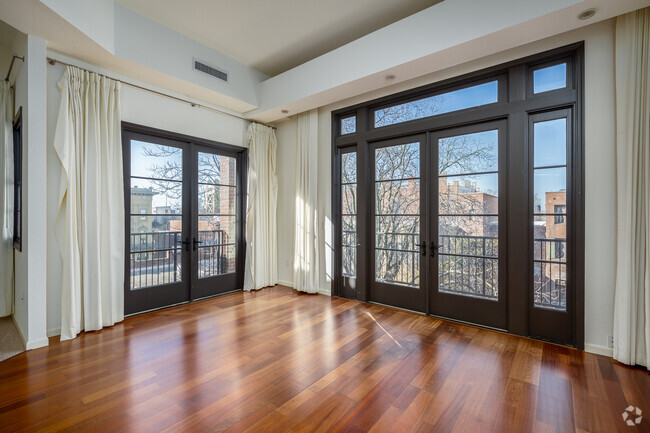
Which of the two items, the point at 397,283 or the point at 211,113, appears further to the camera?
the point at 211,113

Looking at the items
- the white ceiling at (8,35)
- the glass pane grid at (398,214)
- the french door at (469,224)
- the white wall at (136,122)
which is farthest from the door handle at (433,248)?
the white ceiling at (8,35)

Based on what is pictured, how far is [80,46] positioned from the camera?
10.1 ft

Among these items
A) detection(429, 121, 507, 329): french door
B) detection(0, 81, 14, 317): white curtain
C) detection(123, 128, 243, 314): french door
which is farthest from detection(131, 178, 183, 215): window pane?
Answer: detection(429, 121, 507, 329): french door

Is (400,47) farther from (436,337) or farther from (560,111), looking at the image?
(436,337)

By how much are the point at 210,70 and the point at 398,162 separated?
3046 mm

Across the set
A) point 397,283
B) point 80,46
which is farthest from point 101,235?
point 397,283

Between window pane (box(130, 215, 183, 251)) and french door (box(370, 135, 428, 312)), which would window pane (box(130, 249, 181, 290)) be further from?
french door (box(370, 135, 428, 312))

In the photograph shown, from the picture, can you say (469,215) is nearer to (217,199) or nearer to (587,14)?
(587,14)

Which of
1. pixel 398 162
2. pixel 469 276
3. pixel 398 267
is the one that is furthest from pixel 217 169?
pixel 469 276

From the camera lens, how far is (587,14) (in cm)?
252

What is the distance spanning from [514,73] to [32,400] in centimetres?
525

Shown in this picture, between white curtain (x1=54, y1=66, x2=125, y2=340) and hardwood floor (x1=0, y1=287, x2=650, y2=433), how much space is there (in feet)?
1.11

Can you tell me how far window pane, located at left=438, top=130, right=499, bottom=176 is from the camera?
3480 millimetres

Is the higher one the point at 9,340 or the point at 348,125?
the point at 348,125
